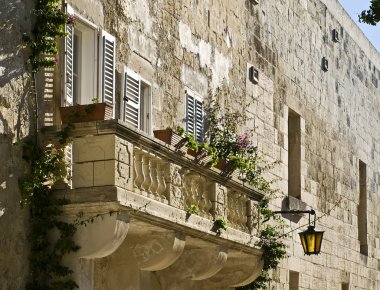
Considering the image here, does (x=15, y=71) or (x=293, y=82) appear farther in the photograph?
(x=293, y=82)

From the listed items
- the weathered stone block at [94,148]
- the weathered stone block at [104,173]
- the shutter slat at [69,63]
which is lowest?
the weathered stone block at [104,173]

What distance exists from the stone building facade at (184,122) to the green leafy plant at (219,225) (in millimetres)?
120

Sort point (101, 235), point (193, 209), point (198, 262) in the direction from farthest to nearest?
point (198, 262) → point (193, 209) → point (101, 235)

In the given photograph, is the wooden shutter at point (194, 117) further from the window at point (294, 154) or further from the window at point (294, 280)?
the window at point (294, 154)

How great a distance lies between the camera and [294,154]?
59.0 feet

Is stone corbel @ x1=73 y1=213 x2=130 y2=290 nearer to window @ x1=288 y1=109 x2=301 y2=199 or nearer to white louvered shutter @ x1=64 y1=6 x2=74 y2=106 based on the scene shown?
white louvered shutter @ x1=64 y1=6 x2=74 y2=106

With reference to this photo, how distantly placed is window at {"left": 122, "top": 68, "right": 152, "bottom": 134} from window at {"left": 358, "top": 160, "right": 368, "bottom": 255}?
10.4 meters

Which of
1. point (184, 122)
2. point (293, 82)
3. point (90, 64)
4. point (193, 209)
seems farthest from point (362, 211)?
point (90, 64)

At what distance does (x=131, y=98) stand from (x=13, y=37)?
255 cm

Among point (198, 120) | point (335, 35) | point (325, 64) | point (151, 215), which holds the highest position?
point (335, 35)

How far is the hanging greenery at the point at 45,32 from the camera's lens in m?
9.62

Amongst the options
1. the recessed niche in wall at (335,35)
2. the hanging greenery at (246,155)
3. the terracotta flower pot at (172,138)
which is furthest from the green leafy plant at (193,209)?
the recessed niche in wall at (335,35)

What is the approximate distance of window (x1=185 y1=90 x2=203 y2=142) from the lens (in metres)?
13.5

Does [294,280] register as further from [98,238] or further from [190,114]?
[98,238]
